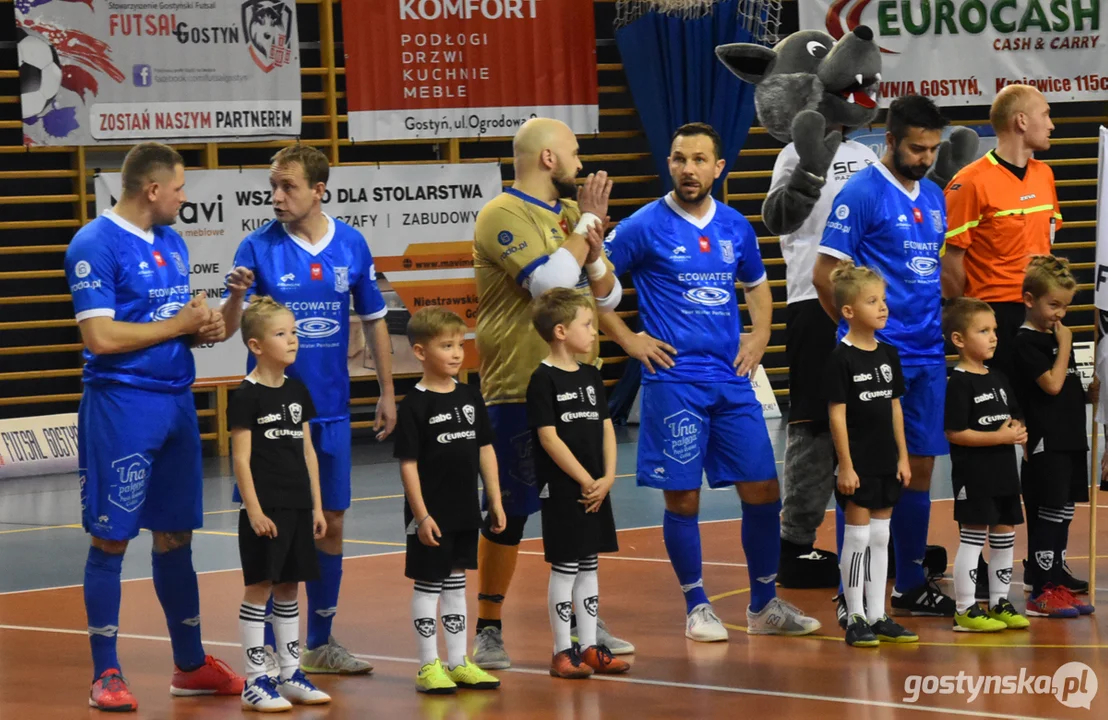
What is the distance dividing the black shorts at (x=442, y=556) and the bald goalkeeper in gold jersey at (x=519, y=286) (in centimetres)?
Answer: 35

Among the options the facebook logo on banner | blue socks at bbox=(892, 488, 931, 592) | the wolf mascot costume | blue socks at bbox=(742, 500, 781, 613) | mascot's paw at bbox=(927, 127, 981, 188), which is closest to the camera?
blue socks at bbox=(742, 500, 781, 613)

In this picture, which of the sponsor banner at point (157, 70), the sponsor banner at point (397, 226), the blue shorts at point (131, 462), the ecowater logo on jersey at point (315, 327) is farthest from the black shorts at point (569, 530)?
the sponsor banner at point (157, 70)

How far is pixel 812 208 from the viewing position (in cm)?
607

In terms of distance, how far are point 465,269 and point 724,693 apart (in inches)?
299

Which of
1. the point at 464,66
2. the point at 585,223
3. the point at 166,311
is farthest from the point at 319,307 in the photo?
the point at 464,66

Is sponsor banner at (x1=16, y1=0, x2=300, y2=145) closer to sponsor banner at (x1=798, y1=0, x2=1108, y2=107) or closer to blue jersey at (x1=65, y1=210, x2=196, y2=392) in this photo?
sponsor banner at (x1=798, y1=0, x2=1108, y2=107)

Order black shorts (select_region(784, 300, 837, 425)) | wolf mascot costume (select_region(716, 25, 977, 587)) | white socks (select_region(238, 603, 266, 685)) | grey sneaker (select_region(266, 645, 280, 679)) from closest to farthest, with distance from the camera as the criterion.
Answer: white socks (select_region(238, 603, 266, 685)), grey sneaker (select_region(266, 645, 280, 679)), wolf mascot costume (select_region(716, 25, 977, 587)), black shorts (select_region(784, 300, 837, 425))

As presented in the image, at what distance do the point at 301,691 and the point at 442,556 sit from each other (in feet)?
1.88

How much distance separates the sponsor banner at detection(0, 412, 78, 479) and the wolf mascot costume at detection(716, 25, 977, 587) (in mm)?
5879

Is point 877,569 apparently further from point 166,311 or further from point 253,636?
point 166,311

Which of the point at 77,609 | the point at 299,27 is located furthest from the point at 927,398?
the point at 299,27

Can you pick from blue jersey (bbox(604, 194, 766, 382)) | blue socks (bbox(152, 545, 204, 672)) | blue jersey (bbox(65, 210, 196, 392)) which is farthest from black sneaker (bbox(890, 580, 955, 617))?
blue jersey (bbox(65, 210, 196, 392))

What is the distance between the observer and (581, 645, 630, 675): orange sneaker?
16.6 ft

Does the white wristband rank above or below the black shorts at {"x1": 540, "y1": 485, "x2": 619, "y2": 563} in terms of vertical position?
above
